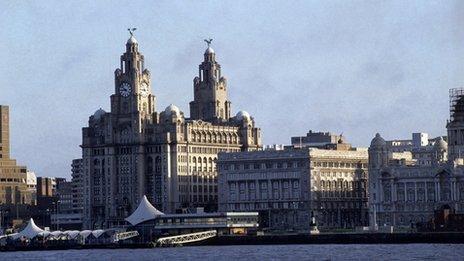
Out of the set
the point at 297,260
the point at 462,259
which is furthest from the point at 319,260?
the point at 462,259

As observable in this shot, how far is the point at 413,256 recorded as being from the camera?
200 metres

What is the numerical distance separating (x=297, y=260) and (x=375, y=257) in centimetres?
933

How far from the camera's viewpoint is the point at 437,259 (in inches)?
7495

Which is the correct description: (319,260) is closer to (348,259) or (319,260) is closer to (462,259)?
(348,259)

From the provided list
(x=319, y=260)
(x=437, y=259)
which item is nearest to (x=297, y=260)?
(x=319, y=260)

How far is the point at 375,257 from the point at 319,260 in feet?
22.8

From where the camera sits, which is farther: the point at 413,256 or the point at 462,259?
the point at 413,256

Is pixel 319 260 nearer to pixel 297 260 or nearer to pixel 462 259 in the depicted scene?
pixel 297 260

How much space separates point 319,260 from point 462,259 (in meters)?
18.5

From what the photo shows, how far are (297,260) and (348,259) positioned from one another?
637cm

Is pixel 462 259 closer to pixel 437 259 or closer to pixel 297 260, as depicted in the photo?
pixel 437 259

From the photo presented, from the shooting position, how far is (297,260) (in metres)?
199

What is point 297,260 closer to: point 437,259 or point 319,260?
point 319,260

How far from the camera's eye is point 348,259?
646ft
